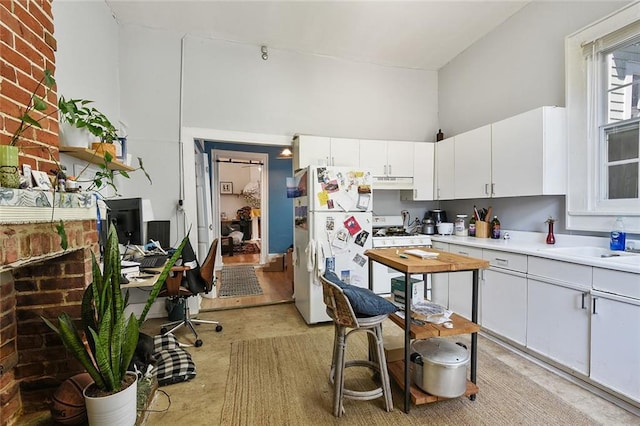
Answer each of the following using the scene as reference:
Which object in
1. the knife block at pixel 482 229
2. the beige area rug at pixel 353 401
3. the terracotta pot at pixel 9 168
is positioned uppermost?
the terracotta pot at pixel 9 168

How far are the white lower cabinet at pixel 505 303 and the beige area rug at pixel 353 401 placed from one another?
34cm

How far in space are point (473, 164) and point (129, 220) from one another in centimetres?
346

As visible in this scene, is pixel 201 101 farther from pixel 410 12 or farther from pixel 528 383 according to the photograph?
pixel 528 383

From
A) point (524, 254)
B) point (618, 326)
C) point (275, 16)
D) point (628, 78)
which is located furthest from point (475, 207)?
point (275, 16)

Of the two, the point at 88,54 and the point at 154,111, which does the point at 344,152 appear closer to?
the point at 154,111

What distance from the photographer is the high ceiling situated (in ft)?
9.08

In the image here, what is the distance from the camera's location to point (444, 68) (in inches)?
158

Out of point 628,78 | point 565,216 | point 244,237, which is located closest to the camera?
point 628,78

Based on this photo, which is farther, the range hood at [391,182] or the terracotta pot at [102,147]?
the range hood at [391,182]

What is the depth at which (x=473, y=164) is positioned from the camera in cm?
317

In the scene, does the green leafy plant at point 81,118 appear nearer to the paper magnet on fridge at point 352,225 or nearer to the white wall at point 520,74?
the paper magnet on fridge at point 352,225

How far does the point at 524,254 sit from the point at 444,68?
2911 mm

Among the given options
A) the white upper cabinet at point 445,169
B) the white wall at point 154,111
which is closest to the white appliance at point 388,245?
the white upper cabinet at point 445,169

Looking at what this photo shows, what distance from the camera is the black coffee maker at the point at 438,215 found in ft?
12.9
